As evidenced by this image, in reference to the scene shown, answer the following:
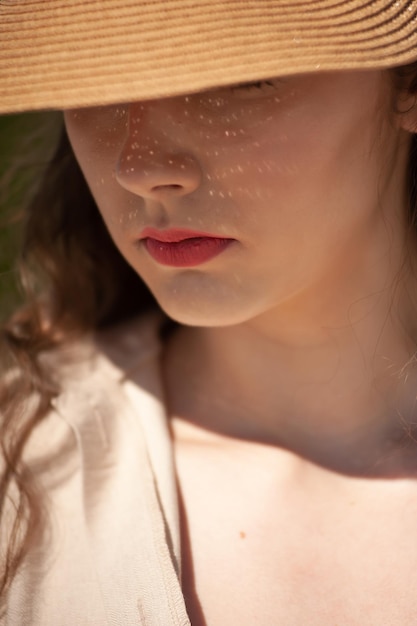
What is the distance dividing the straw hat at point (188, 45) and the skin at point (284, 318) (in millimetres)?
119

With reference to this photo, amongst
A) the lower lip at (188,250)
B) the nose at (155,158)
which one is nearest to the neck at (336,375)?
the lower lip at (188,250)

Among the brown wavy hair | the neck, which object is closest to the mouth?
the neck

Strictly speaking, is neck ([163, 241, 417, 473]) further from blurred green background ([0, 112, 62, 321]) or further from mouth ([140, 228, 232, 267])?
blurred green background ([0, 112, 62, 321])

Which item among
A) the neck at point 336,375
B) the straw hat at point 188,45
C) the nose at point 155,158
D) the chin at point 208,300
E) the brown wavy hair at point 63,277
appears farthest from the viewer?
the brown wavy hair at point 63,277

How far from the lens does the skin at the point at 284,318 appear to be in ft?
3.63

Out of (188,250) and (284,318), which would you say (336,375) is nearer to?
(284,318)

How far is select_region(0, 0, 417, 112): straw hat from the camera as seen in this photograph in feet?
3.06

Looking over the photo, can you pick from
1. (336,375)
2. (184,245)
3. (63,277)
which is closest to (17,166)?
(63,277)

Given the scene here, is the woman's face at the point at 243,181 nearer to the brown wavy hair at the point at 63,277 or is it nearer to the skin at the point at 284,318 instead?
the skin at the point at 284,318

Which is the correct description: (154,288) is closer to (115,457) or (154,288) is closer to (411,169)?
(115,457)

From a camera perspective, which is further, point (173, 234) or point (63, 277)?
point (63, 277)

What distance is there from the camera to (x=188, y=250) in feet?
3.93

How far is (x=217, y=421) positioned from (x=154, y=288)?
0.31 meters

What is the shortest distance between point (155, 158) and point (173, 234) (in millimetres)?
125
